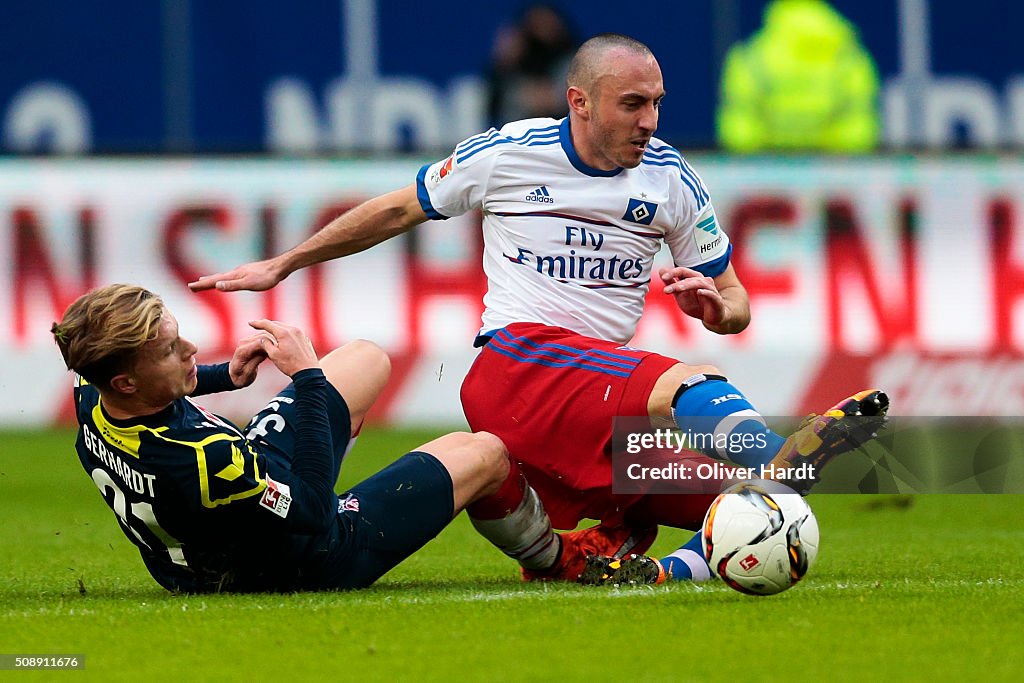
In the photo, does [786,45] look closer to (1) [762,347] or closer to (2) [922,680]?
(1) [762,347]

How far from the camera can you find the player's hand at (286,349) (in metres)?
5.31

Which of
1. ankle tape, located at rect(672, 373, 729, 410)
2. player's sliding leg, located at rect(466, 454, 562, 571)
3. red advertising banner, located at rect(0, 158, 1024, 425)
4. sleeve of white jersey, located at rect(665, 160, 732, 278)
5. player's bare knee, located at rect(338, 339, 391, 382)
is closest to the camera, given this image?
ankle tape, located at rect(672, 373, 729, 410)

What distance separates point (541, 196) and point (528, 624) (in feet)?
6.60

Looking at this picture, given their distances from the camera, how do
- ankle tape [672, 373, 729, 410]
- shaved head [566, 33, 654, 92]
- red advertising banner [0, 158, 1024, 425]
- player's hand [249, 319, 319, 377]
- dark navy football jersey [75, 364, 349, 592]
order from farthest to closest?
1. red advertising banner [0, 158, 1024, 425]
2. shaved head [566, 33, 654, 92]
3. ankle tape [672, 373, 729, 410]
4. player's hand [249, 319, 319, 377]
5. dark navy football jersey [75, 364, 349, 592]

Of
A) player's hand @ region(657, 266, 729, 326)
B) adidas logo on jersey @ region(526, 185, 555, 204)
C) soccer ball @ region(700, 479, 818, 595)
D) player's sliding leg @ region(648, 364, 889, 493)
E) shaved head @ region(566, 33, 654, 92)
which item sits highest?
shaved head @ region(566, 33, 654, 92)

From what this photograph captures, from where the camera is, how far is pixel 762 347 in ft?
36.3

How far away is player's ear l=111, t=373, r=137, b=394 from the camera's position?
4863mm

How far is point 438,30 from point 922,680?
44.2 feet

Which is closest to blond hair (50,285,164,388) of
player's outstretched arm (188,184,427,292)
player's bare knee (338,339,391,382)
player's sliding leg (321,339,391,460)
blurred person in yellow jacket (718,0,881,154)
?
player's sliding leg (321,339,391,460)

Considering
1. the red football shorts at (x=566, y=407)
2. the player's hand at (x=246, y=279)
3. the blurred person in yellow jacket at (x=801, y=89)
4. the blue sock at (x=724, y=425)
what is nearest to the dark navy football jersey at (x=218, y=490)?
the player's hand at (x=246, y=279)

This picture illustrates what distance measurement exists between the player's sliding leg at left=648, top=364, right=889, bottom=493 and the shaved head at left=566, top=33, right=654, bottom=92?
1107 millimetres

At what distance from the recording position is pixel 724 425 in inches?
212

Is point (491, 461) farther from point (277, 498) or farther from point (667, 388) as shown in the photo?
point (277, 498)

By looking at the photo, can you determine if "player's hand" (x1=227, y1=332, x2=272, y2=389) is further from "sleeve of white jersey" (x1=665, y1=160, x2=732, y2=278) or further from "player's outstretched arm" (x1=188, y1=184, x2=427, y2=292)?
"sleeve of white jersey" (x1=665, y1=160, x2=732, y2=278)
